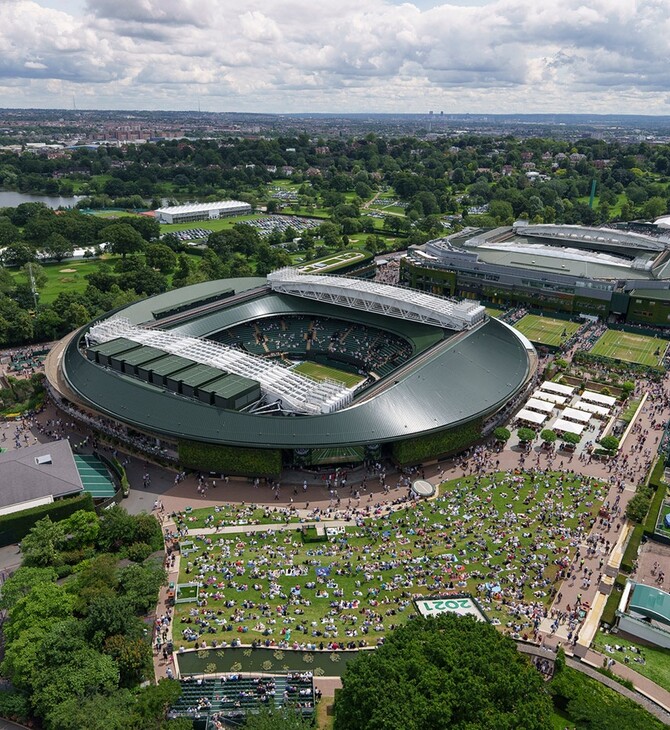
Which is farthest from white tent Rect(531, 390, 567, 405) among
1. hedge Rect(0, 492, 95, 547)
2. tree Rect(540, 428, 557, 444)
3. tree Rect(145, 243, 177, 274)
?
tree Rect(145, 243, 177, 274)

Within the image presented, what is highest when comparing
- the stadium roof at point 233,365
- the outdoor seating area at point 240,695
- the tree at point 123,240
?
the tree at point 123,240

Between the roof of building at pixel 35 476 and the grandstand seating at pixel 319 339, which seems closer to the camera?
the roof of building at pixel 35 476

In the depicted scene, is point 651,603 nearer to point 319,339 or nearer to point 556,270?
point 319,339

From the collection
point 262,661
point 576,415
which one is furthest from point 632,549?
point 262,661

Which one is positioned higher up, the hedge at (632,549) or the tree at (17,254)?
the tree at (17,254)

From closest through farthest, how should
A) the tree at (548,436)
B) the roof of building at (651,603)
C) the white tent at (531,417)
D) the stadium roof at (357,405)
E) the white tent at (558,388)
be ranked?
the roof of building at (651,603)
the stadium roof at (357,405)
the tree at (548,436)
the white tent at (531,417)
the white tent at (558,388)

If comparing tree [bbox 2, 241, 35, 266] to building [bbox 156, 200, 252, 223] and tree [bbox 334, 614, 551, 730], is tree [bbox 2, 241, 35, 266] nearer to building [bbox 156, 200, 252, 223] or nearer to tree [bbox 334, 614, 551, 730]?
building [bbox 156, 200, 252, 223]

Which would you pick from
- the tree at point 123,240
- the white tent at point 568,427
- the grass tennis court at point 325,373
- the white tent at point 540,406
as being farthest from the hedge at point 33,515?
the tree at point 123,240

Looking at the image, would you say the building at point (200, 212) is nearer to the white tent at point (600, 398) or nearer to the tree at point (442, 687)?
the white tent at point (600, 398)
